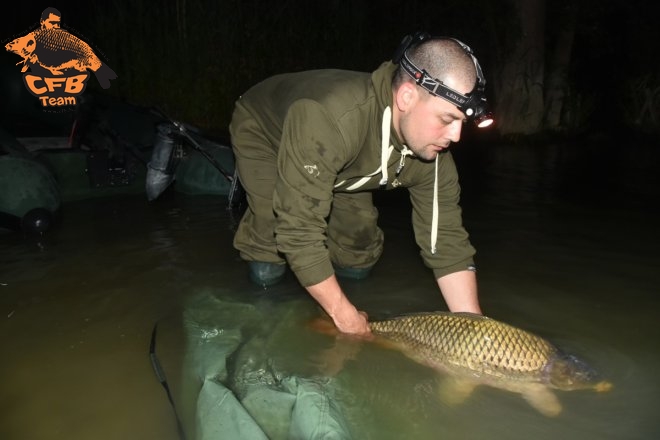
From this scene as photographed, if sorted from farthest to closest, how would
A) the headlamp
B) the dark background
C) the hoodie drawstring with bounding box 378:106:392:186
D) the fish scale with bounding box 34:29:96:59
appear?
the dark background < the fish scale with bounding box 34:29:96:59 < the hoodie drawstring with bounding box 378:106:392:186 < the headlamp

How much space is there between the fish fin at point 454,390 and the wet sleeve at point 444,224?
671 millimetres

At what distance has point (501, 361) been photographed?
95.2 inches

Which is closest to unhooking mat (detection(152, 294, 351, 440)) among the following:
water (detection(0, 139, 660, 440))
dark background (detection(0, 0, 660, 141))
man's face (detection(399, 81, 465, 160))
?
water (detection(0, 139, 660, 440))

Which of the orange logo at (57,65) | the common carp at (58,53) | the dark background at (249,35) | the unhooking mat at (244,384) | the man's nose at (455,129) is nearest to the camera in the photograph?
the unhooking mat at (244,384)

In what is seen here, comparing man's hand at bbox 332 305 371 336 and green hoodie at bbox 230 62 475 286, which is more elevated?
green hoodie at bbox 230 62 475 286

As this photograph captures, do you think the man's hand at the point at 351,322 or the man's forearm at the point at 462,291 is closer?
the man's hand at the point at 351,322

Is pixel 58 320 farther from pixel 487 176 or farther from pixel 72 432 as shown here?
pixel 487 176

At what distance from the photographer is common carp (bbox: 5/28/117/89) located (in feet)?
25.3

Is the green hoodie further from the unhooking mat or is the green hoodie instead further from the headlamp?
the unhooking mat

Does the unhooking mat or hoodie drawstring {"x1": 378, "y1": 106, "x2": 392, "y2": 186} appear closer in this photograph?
the unhooking mat

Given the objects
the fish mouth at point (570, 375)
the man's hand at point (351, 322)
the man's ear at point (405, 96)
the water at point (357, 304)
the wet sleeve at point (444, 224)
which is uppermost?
the man's ear at point (405, 96)

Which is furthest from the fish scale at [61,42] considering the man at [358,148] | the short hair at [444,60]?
the short hair at [444,60]

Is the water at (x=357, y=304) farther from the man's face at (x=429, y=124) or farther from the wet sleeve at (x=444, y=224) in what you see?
the man's face at (x=429, y=124)

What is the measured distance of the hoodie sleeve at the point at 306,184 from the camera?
2.46 metres
